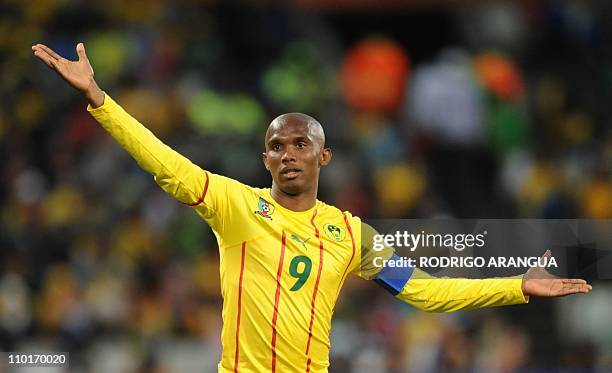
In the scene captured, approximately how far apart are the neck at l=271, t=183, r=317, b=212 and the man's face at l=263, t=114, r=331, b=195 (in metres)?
0.04

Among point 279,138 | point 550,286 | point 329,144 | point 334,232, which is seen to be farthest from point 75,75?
point 329,144

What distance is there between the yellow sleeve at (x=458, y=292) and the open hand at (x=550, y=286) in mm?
50

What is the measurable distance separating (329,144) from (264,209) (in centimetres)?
599

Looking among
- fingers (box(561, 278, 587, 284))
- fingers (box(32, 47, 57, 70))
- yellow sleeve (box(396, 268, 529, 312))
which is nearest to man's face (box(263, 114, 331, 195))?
yellow sleeve (box(396, 268, 529, 312))

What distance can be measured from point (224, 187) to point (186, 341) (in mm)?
4445

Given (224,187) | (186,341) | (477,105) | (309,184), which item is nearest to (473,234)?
(309,184)

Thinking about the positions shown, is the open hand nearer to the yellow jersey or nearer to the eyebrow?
the yellow jersey

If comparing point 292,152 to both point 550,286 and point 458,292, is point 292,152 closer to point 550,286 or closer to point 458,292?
point 458,292

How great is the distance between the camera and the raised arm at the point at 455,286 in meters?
5.79

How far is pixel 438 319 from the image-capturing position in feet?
31.0

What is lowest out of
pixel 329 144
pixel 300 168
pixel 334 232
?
pixel 334 232

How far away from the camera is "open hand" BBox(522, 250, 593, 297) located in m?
5.74

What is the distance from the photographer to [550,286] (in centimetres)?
578

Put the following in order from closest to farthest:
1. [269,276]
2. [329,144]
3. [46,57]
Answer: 1. [46,57]
2. [269,276]
3. [329,144]
